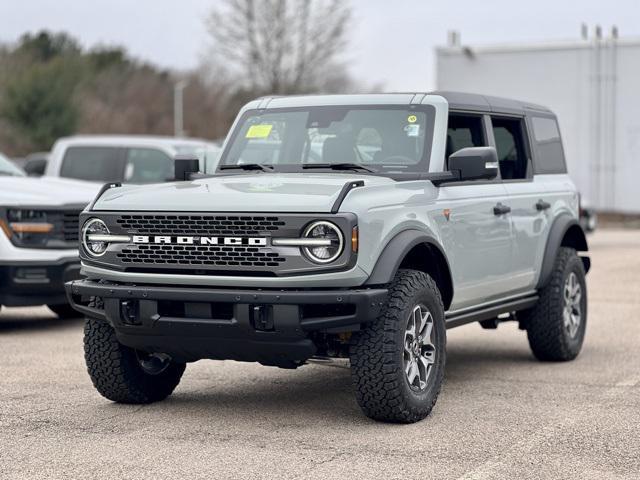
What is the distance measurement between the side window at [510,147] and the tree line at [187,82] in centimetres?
4459

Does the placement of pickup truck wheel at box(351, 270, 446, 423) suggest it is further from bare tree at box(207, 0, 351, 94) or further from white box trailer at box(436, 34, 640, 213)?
bare tree at box(207, 0, 351, 94)

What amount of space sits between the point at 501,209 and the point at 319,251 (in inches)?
86.5

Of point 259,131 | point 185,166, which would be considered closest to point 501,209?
point 259,131

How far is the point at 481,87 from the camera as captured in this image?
2414 centimetres

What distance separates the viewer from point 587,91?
76.8ft

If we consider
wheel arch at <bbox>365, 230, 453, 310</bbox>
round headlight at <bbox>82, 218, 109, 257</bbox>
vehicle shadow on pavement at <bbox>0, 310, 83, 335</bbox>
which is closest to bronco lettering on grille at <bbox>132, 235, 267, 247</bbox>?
round headlight at <bbox>82, 218, 109, 257</bbox>

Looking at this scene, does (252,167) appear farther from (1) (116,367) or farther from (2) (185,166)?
(1) (116,367)

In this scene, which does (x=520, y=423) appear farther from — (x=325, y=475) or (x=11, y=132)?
(x=11, y=132)

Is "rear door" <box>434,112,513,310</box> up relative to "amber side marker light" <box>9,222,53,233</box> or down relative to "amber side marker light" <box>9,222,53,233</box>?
up

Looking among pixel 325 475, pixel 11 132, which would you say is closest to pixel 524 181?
pixel 325 475

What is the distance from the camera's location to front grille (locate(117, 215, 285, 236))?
659 cm

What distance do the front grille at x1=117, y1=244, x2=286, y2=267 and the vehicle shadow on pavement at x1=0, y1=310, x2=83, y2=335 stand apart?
4.54 m

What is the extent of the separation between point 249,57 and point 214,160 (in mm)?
49875

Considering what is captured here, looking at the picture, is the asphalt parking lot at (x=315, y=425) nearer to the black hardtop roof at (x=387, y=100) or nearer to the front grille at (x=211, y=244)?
the front grille at (x=211, y=244)
